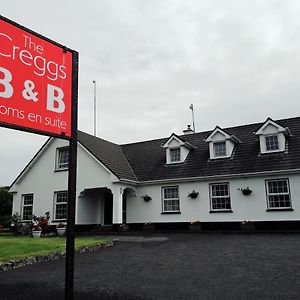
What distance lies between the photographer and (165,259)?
10.3m

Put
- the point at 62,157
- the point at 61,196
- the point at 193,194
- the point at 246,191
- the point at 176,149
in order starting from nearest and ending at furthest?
the point at 246,191 < the point at 193,194 < the point at 61,196 < the point at 176,149 < the point at 62,157

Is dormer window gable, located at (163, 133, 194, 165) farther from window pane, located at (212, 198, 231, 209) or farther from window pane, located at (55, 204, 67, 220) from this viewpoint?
window pane, located at (55, 204, 67, 220)

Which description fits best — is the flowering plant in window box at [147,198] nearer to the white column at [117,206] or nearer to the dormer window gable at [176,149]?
the white column at [117,206]

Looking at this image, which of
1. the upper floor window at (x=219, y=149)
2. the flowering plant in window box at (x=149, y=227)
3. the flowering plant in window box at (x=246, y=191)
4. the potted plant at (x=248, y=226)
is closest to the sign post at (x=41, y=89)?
the potted plant at (x=248, y=226)

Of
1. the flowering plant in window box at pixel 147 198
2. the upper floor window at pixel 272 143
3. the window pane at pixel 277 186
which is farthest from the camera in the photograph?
the flowering plant in window box at pixel 147 198

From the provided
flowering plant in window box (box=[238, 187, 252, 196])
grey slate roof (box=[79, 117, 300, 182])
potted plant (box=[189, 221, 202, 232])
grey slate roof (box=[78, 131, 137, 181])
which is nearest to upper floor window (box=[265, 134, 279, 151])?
grey slate roof (box=[79, 117, 300, 182])

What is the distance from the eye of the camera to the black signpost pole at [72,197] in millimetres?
3428

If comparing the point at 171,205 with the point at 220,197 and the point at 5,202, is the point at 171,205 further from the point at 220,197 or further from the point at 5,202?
the point at 5,202

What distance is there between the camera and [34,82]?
366 centimetres

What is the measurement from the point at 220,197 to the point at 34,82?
17.2 metres

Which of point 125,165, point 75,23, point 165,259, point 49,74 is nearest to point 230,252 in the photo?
point 165,259

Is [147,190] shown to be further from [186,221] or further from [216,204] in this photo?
[216,204]

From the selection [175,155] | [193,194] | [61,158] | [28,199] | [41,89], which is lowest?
[193,194]

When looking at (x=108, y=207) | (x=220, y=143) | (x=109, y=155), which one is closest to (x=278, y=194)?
(x=220, y=143)
